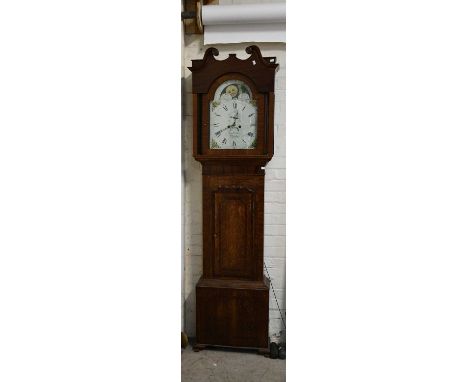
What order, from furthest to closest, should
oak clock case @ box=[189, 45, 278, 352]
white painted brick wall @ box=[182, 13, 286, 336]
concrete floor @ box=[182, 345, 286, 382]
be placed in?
white painted brick wall @ box=[182, 13, 286, 336] < oak clock case @ box=[189, 45, 278, 352] < concrete floor @ box=[182, 345, 286, 382]

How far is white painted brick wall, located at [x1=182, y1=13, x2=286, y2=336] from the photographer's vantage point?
6.60 ft

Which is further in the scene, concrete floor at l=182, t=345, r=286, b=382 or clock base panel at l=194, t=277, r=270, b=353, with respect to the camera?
clock base panel at l=194, t=277, r=270, b=353

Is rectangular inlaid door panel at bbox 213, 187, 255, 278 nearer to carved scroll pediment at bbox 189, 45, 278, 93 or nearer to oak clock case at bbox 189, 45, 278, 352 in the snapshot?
oak clock case at bbox 189, 45, 278, 352

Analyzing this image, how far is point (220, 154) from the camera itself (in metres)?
1.83

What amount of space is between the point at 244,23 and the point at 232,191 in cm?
91

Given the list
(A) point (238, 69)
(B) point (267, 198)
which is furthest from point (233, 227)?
(A) point (238, 69)

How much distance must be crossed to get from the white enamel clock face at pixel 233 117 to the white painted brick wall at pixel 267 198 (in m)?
0.24

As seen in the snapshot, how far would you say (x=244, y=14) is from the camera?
1.91 meters

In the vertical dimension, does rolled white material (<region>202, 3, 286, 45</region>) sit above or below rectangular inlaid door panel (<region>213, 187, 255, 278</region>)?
above

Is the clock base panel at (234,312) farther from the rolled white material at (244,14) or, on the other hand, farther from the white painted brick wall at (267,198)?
the rolled white material at (244,14)

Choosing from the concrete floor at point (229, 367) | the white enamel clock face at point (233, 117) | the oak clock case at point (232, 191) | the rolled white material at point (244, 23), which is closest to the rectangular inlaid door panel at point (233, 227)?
the oak clock case at point (232, 191)

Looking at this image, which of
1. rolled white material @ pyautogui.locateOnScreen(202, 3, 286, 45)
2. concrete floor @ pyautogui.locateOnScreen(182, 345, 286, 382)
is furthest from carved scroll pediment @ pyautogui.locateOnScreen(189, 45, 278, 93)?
concrete floor @ pyautogui.locateOnScreen(182, 345, 286, 382)
